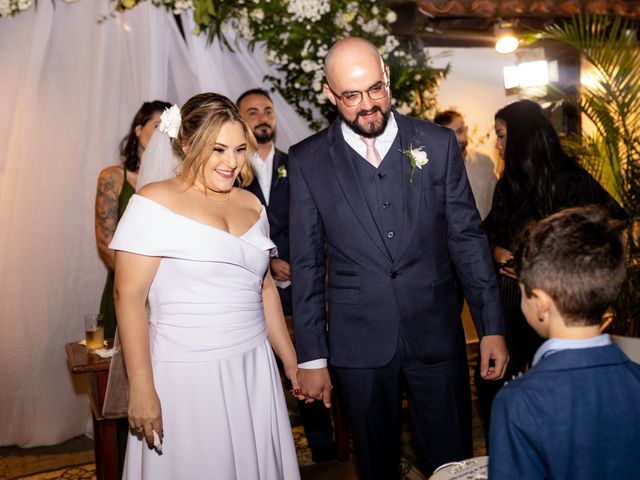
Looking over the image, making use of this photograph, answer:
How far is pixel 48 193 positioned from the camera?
14.0 feet

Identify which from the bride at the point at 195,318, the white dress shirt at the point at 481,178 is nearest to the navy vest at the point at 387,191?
the bride at the point at 195,318

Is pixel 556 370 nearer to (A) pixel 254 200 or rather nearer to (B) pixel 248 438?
(B) pixel 248 438

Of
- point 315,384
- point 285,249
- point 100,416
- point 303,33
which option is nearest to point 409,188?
point 315,384

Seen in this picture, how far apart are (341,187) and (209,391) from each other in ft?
2.59

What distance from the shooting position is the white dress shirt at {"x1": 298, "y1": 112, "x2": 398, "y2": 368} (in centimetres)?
259

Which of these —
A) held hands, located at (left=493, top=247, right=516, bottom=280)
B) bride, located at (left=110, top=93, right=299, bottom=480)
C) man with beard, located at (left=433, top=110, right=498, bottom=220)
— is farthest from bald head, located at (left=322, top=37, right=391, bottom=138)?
man with beard, located at (left=433, top=110, right=498, bottom=220)

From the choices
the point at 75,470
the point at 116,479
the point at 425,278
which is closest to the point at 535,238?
the point at 425,278

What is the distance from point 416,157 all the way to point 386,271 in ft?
1.27

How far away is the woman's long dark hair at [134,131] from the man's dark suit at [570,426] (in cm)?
282

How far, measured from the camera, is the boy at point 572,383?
4.93 feet

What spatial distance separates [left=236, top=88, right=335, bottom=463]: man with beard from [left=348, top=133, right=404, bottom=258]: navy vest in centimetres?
152

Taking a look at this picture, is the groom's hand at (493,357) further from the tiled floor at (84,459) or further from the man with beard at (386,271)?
the tiled floor at (84,459)

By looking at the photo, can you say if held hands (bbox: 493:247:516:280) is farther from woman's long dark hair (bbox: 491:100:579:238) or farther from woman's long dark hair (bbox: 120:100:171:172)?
woman's long dark hair (bbox: 120:100:171:172)

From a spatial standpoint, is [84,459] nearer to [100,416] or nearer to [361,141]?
[100,416]
